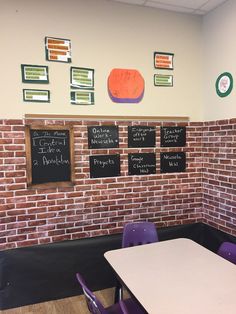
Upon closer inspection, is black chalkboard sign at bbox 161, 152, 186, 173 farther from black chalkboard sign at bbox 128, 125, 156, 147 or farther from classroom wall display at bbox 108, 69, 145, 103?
classroom wall display at bbox 108, 69, 145, 103

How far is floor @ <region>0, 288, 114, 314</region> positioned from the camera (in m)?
2.47

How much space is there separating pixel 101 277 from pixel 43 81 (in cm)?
211

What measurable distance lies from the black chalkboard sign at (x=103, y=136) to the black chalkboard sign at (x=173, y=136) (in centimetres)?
56

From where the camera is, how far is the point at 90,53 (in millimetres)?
2654

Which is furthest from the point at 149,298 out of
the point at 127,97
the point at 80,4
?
the point at 80,4

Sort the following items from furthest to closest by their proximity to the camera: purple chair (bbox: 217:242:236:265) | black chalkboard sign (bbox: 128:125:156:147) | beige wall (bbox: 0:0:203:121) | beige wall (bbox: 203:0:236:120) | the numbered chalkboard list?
black chalkboard sign (bbox: 128:125:156:147), beige wall (bbox: 203:0:236:120), the numbered chalkboard list, beige wall (bbox: 0:0:203:121), purple chair (bbox: 217:242:236:265)

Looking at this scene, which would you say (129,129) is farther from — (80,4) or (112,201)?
(80,4)

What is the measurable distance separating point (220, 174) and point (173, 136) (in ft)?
2.17

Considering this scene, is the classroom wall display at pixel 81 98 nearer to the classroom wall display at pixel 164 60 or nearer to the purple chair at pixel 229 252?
the classroom wall display at pixel 164 60

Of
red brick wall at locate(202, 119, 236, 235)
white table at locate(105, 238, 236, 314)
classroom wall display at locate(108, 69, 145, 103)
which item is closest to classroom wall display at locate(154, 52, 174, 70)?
classroom wall display at locate(108, 69, 145, 103)

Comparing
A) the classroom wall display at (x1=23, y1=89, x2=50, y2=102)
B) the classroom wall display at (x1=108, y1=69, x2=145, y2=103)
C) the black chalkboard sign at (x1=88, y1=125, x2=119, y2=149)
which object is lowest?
the black chalkboard sign at (x1=88, y1=125, x2=119, y2=149)

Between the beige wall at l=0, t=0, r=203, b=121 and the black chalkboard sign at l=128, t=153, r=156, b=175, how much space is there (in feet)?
1.52

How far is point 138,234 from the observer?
2465mm

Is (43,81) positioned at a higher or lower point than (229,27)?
lower
